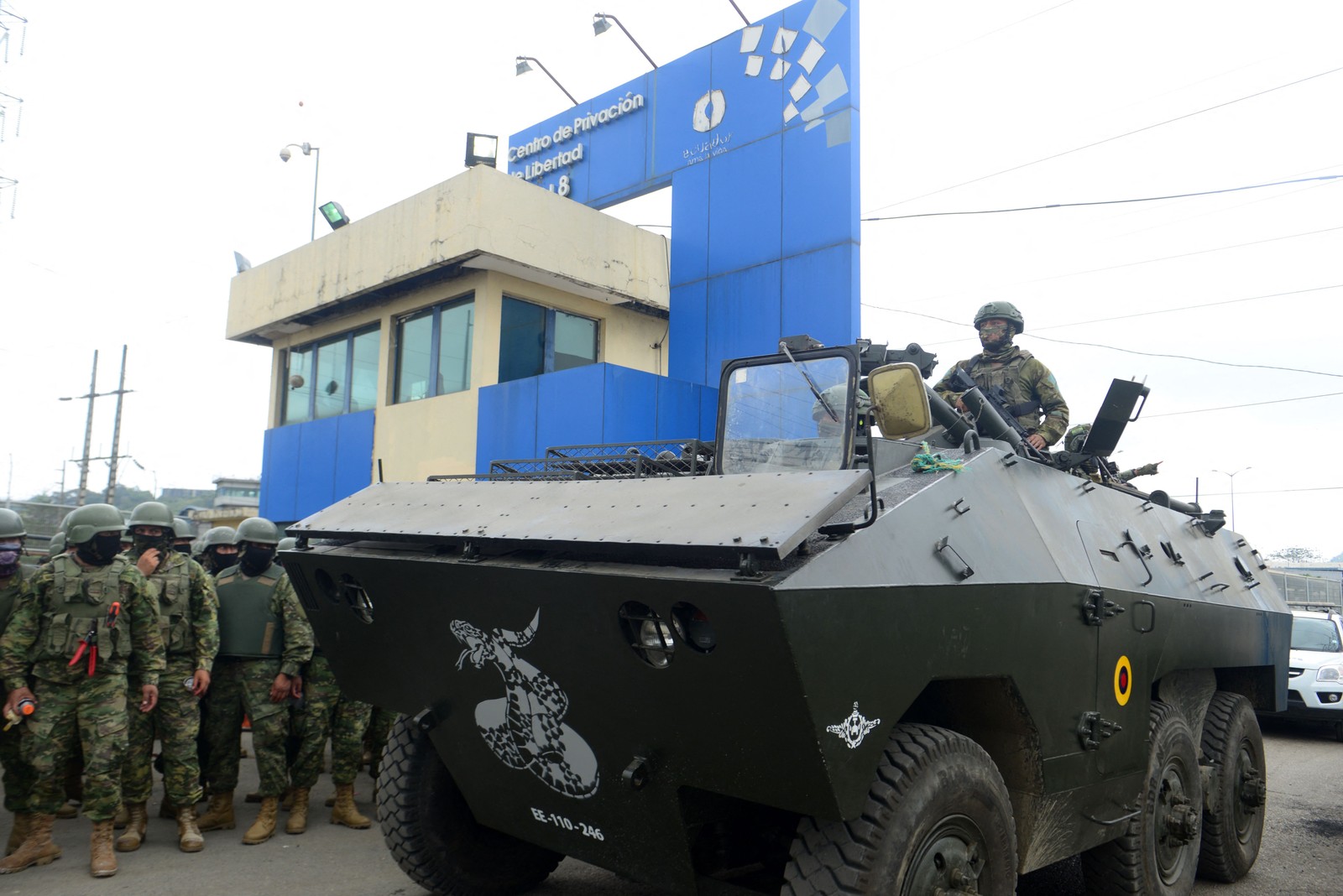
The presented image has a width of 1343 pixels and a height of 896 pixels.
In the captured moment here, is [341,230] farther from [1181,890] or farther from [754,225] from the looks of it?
[1181,890]

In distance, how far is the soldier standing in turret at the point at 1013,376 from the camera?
16.6 feet

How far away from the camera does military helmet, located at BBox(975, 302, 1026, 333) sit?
17.7 feet

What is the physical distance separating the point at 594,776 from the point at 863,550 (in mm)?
1172

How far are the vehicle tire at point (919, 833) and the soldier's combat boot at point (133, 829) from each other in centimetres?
388

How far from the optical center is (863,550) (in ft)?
9.02

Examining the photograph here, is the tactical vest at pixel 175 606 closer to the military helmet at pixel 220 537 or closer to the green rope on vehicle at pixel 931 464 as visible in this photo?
the military helmet at pixel 220 537

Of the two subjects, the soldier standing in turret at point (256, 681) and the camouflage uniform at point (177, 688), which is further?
the soldier standing in turret at point (256, 681)

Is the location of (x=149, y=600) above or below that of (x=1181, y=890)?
above

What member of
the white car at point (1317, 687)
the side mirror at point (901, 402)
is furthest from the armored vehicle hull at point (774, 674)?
the white car at point (1317, 687)

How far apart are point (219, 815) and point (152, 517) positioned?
170 centimetres

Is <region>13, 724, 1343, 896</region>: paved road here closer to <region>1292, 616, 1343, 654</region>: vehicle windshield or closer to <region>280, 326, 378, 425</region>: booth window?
<region>1292, 616, 1343, 654</region>: vehicle windshield

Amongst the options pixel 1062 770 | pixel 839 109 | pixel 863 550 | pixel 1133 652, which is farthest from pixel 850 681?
pixel 839 109

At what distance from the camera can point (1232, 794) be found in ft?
16.6

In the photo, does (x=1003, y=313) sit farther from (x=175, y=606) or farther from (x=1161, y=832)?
(x=175, y=606)
